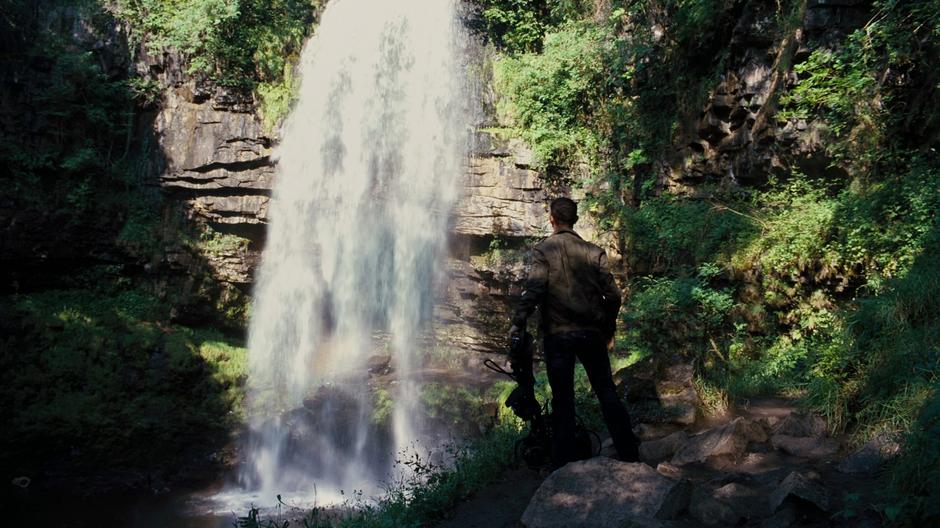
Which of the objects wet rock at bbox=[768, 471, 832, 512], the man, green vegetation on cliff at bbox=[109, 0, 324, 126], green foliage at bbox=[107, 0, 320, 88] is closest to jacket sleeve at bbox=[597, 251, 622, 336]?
the man

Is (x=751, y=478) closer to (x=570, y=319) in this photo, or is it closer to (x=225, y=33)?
(x=570, y=319)

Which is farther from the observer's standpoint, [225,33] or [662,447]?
[225,33]

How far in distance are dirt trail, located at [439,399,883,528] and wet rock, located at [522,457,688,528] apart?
0.10 m

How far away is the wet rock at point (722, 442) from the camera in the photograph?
4418mm

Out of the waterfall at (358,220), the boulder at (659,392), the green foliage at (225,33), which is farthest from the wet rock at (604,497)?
the green foliage at (225,33)

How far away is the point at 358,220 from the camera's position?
42.7 feet

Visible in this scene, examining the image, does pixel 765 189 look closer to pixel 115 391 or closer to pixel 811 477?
pixel 811 477

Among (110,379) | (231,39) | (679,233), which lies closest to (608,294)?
(679,233)

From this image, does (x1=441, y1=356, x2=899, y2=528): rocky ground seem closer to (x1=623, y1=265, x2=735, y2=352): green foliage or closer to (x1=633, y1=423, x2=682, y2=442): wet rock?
A: (x1=633, y1=423, x2=682, y2=442): wet rock

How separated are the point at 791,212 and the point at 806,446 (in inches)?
157

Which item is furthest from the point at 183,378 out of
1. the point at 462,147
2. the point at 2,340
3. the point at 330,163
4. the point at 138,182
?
the point at 462,147

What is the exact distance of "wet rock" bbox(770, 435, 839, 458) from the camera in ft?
13.9

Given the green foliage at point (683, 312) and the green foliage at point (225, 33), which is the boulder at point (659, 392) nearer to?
the green foliage at point (683, 312)

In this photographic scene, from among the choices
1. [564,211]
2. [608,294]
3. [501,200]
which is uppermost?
[501,200]
